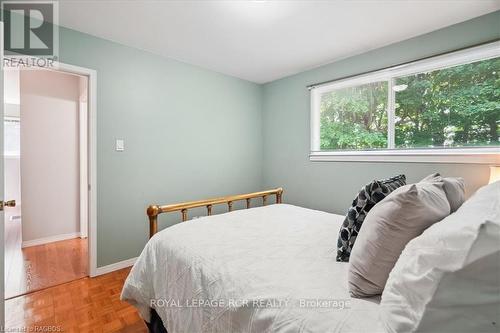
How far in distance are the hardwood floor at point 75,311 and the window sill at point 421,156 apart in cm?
252

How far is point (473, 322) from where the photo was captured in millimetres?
562

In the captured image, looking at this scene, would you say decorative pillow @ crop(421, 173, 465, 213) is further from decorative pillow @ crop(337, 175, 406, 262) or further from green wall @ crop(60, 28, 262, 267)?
green wall @ crop(60, 28, 262, 267)

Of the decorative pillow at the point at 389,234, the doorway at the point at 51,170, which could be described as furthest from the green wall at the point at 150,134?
the decorative pillow at the point at 389,234

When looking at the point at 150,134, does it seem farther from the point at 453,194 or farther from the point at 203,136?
the point at 453,194

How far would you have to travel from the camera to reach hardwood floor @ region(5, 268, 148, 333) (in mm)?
1687

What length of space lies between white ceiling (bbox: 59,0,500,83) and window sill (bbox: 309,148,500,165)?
1113 millimetres

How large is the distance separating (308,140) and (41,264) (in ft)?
11.1

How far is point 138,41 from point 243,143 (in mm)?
1841

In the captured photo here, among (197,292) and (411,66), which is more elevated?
(411,66)

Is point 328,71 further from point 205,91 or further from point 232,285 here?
point 232,285

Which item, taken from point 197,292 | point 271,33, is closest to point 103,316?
point 197,292

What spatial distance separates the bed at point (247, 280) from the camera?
0.83 meters

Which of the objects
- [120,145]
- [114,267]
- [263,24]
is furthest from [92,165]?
[263,24]
